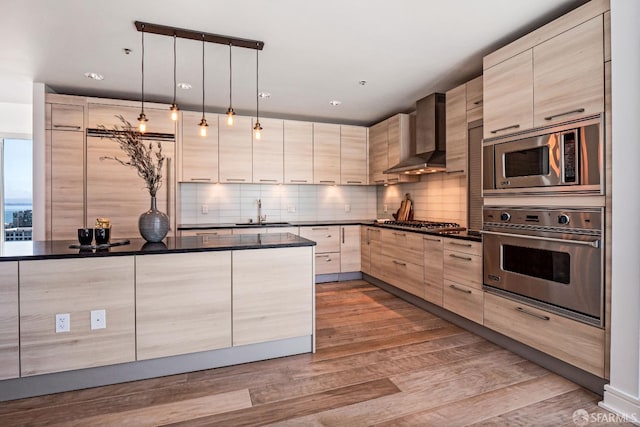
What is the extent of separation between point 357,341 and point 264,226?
7.53 feet

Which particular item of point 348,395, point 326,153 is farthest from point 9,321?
point 326,153

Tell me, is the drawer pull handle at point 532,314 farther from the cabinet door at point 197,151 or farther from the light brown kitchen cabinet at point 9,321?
the cabinet door at point 197,151

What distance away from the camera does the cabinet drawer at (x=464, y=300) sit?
292cm

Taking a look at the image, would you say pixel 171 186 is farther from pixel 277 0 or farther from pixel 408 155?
pixel 408 155

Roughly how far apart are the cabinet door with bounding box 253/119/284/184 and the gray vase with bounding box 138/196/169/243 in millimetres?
2378

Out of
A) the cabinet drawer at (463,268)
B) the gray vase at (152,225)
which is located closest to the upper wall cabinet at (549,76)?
the cabinet drawer at (463,268)

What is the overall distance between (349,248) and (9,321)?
383cm

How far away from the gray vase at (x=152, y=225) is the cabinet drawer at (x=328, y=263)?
266 cm

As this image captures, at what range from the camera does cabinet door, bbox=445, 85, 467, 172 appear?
346 cm

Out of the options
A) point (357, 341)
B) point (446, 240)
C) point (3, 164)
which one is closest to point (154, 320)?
point (357, 341)

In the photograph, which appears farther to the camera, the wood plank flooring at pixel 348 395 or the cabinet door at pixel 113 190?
the cabinet door at pixel 113 190

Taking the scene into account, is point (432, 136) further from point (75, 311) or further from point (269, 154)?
point (75, 311)

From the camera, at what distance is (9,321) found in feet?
6.49

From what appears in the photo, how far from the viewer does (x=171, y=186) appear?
14.0ft
